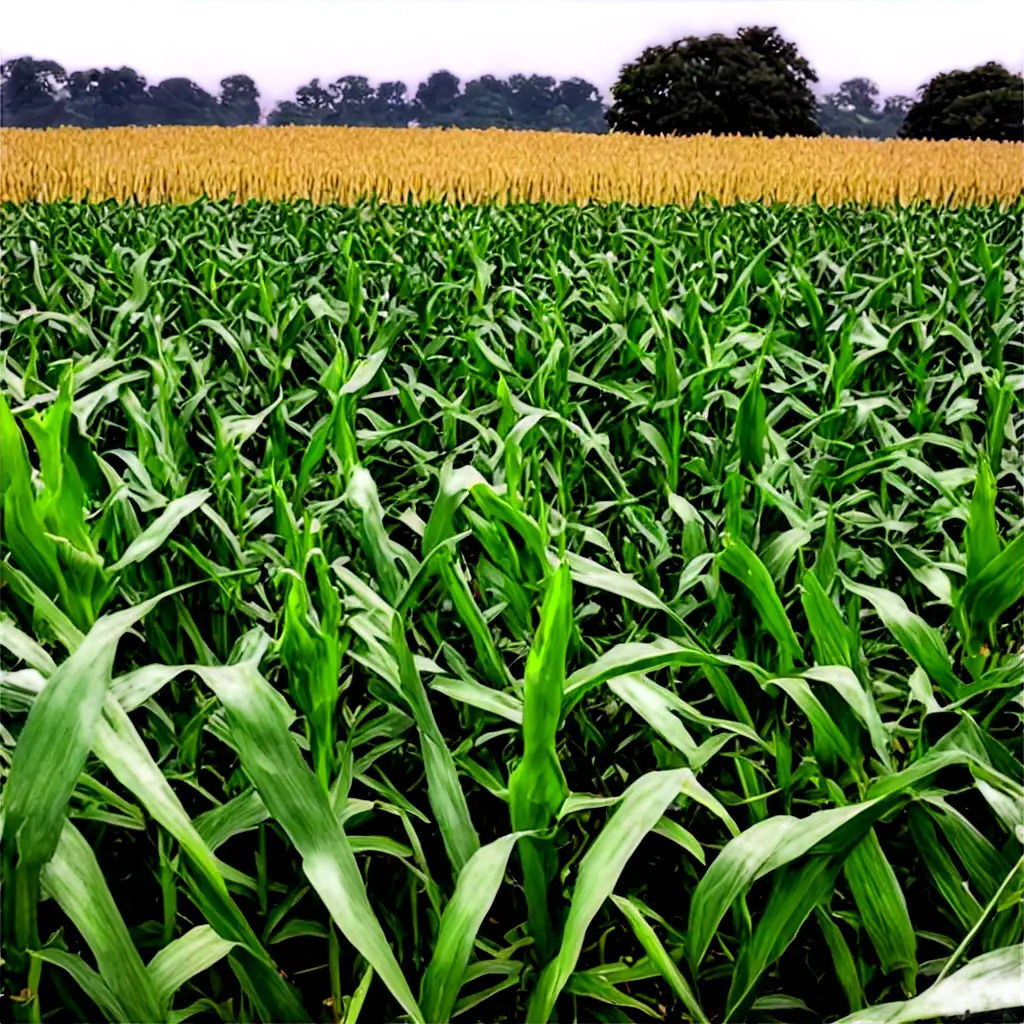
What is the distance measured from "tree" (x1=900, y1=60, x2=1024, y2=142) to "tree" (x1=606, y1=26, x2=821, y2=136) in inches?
142

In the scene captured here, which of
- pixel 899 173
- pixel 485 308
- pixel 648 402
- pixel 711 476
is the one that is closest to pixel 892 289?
pixel 485 308

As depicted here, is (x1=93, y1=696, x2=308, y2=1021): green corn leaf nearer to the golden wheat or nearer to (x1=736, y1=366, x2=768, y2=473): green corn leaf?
(x1=736, y1=366, x2=768, y2=473): green corn leaf

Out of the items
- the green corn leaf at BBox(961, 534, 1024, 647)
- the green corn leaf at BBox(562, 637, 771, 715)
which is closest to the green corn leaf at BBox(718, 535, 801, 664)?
the green corn leaf at BBox(562, 637, 771, 715)

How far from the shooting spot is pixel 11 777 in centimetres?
60

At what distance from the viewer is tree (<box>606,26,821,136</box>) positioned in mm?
26906

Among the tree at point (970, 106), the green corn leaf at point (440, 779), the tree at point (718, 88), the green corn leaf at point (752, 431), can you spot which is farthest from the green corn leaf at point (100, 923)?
A: the tree at point (970, 106)

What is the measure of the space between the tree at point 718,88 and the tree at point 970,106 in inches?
142

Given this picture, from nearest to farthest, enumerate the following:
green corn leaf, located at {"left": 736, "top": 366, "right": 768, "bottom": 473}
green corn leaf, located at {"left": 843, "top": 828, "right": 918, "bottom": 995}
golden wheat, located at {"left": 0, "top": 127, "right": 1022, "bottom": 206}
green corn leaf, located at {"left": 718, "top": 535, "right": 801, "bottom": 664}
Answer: green corn leaf, located at {"left": 843, "top": 828, "right": 918, "bottom": 995} < green corn leaf, located at {"left": 718, "top": 535, "right": 801, "bottom": 664} < green corn leaf, located at {"left": 736, "top": 366, "right": 768, "bottom": 473} < golden wheat, located at {"left": 0, "top": 127, "right": 1022, "bottom": 206}

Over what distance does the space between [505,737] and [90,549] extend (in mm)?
475

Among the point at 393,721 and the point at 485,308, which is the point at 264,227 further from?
the point at 393,721

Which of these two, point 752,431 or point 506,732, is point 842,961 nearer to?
point 506,732

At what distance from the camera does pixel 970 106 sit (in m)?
27.5

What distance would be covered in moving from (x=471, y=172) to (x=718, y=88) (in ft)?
56.4

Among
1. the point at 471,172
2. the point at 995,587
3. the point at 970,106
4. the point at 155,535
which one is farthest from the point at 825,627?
the point at 970,106
